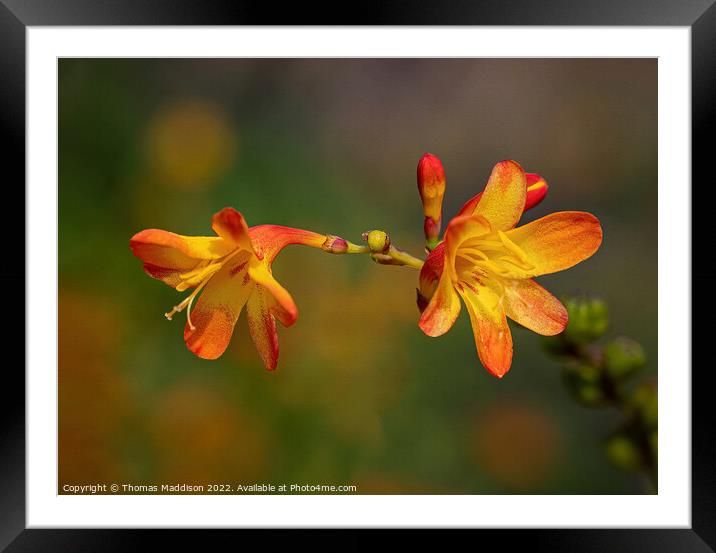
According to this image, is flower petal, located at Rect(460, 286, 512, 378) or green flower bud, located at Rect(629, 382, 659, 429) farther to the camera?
green flower bud, located at Rect(629, 382, 659, 429)

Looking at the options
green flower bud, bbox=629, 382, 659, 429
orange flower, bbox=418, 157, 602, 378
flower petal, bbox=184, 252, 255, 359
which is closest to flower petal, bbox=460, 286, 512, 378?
orange flower, bbox=418, 157, 602, 378

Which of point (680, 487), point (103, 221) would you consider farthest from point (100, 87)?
point (680, 487)

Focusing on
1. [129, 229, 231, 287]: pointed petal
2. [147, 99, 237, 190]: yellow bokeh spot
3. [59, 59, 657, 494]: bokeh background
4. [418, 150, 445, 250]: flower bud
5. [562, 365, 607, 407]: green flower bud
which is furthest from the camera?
[147, 99, 237, 190]: yellow bokeh spot

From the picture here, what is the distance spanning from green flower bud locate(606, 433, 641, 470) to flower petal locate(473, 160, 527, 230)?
1047mm

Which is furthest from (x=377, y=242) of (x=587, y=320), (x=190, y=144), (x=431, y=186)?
(x=190, y=144)

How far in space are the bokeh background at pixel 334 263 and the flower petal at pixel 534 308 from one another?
0.70m

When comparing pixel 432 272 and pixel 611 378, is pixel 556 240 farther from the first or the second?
pixel 611 378

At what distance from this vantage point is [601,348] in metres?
2.22

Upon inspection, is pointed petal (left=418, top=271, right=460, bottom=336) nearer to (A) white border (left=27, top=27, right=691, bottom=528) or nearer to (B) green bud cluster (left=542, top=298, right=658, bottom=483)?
(B) green bud cluster (left=542, top=298, right=658, bottom=483)

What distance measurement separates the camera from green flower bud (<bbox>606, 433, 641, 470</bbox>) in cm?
223

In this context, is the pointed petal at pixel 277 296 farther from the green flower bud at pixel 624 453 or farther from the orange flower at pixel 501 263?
the green flower bud at pixel 624 453

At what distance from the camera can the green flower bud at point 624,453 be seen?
223cm

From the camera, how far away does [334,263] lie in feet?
10.7

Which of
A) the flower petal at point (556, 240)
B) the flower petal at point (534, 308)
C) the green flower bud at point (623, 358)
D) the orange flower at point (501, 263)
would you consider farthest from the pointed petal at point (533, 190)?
the green flower bud at point (623, 358)
